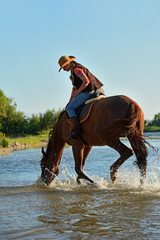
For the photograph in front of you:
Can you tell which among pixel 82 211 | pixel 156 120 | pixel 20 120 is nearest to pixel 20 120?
pixel 20 120

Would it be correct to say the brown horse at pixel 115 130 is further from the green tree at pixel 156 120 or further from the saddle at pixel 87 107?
the green tree at pixel 156 120

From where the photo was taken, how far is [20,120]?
179 ft

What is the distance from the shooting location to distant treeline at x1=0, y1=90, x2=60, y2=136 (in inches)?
2034

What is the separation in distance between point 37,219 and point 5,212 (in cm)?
74

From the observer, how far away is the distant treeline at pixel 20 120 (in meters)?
51.7

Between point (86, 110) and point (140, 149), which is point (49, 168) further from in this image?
point (140, 149)

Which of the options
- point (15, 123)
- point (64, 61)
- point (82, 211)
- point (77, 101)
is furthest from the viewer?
point (15, 123)

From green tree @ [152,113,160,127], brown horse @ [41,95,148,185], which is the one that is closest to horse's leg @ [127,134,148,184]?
brown horse @ [41,95,148,185]

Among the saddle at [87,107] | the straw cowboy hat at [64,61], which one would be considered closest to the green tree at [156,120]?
the straw cowboy hat at [64,61]

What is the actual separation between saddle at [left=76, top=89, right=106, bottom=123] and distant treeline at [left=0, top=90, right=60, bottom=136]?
43.4m

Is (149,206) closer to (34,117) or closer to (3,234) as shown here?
Answer: (3,234)

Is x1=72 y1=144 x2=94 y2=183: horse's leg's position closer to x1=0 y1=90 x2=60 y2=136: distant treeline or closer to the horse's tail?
the horse's tail

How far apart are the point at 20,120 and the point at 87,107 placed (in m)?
48.9

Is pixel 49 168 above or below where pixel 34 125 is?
below
